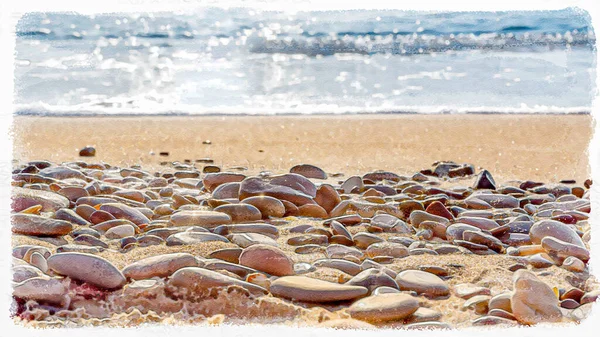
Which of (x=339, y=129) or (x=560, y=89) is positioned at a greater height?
(x=560, y=89)

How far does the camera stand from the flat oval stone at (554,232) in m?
1.77

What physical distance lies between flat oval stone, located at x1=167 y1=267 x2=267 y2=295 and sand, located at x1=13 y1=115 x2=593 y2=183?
182 centimetres

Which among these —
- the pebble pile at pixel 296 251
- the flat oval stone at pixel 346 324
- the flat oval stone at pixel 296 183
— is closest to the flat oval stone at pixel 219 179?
the pebble pile at pixel 296 251

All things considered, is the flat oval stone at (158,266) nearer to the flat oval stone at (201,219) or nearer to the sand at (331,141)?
the flat oval stone at (201,219)

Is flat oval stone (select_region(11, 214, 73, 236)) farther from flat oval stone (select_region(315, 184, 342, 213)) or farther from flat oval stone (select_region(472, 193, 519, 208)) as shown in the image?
flat oval stone (select_region(472, 193, 519, 208))

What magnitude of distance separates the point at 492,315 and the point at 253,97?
222 cm

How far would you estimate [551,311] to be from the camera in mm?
1342

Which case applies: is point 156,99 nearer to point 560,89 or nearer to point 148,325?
point 148,325

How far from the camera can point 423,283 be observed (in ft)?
5.03

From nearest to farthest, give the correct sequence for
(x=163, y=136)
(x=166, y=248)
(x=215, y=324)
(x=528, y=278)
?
(x=215, y=324) < (x=528, y=278) < (x=166, y=248) < (x=163, y=136)

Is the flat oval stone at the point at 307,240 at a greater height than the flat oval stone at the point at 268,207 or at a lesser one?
lesser

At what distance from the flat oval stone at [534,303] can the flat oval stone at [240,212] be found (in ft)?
3.13

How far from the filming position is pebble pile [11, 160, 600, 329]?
4.45 feet

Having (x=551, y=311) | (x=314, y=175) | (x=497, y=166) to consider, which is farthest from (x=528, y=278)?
(x=497, y=166)
